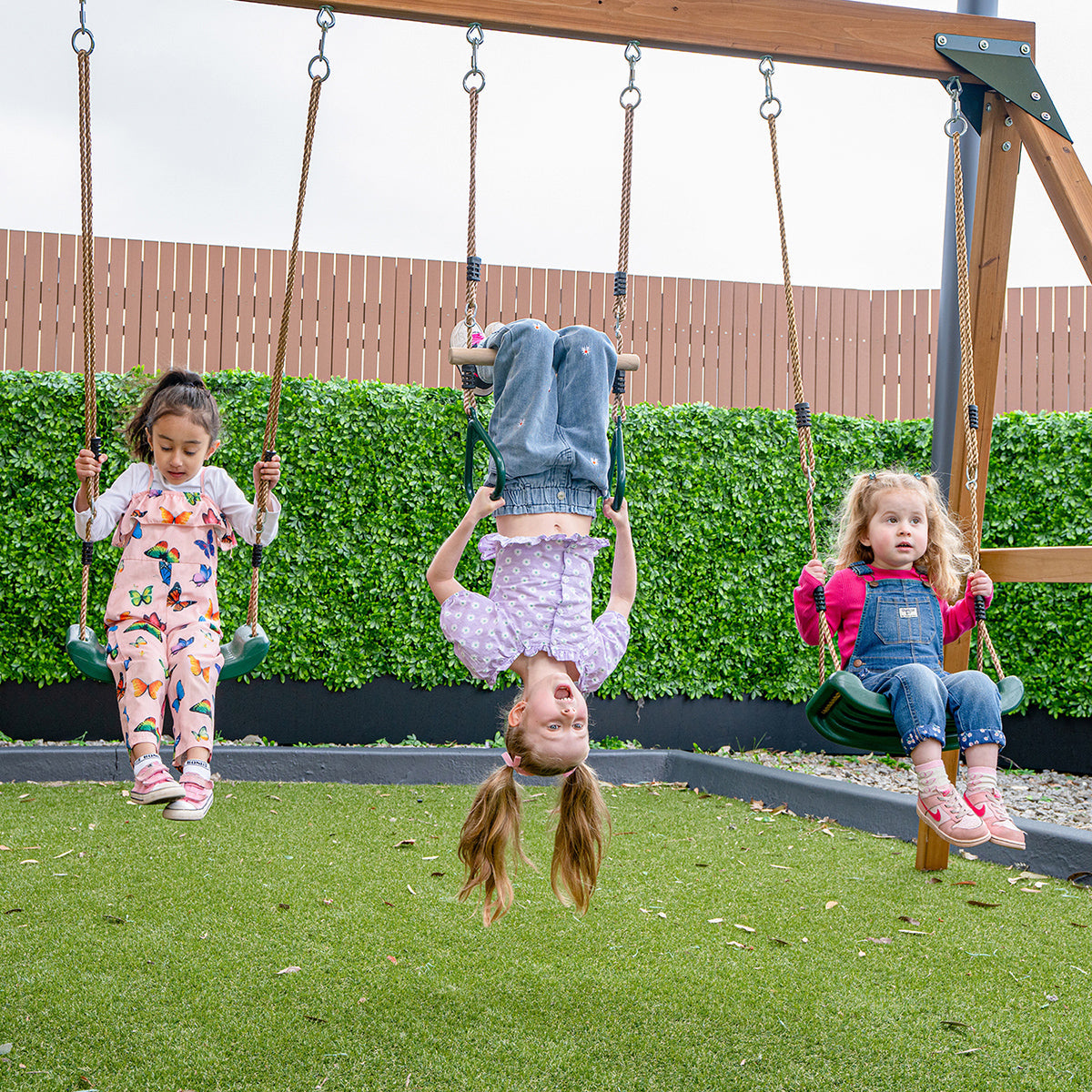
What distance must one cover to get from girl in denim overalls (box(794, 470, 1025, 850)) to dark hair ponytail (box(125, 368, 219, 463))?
1845 mm

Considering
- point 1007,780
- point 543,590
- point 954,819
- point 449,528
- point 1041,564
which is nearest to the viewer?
point 954,819

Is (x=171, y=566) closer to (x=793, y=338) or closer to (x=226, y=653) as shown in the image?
(x=226, y=653)

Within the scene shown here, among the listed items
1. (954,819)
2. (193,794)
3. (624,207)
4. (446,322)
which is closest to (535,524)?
(624,207)

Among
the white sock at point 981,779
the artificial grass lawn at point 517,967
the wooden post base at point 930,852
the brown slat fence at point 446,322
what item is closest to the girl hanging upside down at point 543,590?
the artificial grass lawn at point 517,967

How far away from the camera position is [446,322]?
8.94m

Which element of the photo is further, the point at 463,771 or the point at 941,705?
the point at 463,771

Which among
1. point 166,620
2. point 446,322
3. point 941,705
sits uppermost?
point 446,322

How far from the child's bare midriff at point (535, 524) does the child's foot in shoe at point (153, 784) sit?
1.10m

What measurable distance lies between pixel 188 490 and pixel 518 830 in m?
1.44

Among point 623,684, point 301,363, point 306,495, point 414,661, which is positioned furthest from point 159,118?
point 623,684

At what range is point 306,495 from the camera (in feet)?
21.1

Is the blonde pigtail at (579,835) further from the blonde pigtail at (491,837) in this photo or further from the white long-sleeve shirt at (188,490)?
the white long-sleeve shirt at (188,490)

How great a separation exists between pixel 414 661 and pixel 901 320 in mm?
5875

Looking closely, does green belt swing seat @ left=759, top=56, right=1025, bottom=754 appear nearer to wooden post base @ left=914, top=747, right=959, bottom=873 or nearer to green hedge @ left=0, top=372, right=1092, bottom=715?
wooden post base @ left=914, top=747, right=959, bottom=873
